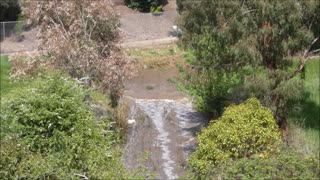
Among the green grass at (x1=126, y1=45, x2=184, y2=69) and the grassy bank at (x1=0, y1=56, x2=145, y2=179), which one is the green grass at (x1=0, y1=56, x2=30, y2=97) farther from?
the grassy bank at (x1=0, y1=56, x2=145, y2=179)

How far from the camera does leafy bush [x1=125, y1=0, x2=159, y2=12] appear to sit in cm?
1893

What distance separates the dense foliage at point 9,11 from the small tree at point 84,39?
11707 millimetres

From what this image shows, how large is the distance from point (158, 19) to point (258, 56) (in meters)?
4.03

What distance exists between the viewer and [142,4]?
1917 cm

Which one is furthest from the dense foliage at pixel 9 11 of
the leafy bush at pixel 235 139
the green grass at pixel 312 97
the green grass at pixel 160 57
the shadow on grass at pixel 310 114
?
the leafy bush at pixel 235 139

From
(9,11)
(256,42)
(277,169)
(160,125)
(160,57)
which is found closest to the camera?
(277,169)

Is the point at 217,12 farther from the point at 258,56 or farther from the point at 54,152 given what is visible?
the point at 54,152

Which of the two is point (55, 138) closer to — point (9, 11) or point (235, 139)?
point (235, 139)

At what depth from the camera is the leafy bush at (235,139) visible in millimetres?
14664

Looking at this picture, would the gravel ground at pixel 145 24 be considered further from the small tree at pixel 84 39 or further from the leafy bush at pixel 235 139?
the leafy bush at pixel 235 139

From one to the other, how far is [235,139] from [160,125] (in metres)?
9.80

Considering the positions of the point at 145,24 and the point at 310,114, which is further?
the point at 310,114

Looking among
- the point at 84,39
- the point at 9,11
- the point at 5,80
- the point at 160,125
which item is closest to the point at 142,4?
the point at 84,39

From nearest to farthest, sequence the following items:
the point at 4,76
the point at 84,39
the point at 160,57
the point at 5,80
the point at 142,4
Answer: the point at 142,4 → the point at 84,39 → the point at 5,80 → the point at 4,76 → the point at 160,57
